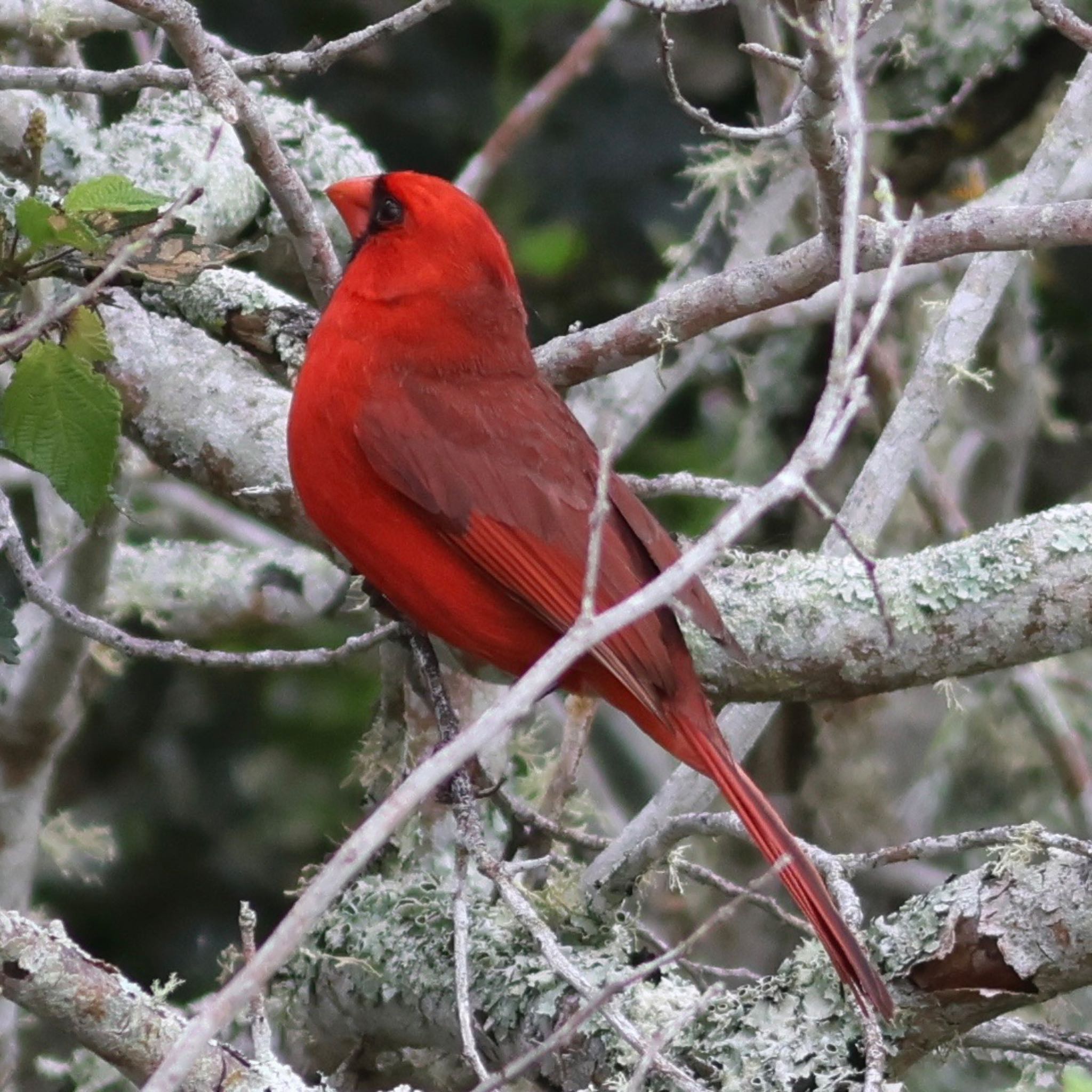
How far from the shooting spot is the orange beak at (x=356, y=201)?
347 cm

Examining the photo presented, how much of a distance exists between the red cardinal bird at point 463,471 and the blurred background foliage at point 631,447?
57.0 inches

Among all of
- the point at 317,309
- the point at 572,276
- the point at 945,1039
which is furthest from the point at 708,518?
the point at 945,1039

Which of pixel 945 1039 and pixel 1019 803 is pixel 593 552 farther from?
pixel 1019 803

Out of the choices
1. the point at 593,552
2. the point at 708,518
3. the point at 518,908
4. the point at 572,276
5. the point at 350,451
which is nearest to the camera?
the point at 593,552

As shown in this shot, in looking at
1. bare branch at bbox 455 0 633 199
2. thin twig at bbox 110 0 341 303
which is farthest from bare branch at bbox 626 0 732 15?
bare branch at bbox 455 0 633 199

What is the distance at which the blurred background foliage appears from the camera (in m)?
4.93

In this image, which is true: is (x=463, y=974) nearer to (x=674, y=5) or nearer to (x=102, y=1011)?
(x=102, y=1011)

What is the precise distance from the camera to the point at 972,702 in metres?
5.26

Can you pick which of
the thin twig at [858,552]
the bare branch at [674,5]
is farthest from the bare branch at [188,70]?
the thin twig at [858,552]

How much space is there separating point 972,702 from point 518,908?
3083 mm

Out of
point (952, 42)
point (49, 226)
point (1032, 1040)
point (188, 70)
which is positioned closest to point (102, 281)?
point (49, 226)

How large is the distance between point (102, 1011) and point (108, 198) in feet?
3.44

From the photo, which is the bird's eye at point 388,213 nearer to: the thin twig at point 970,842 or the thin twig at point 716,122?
the thin twig at point 716,122

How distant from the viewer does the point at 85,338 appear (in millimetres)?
2604
